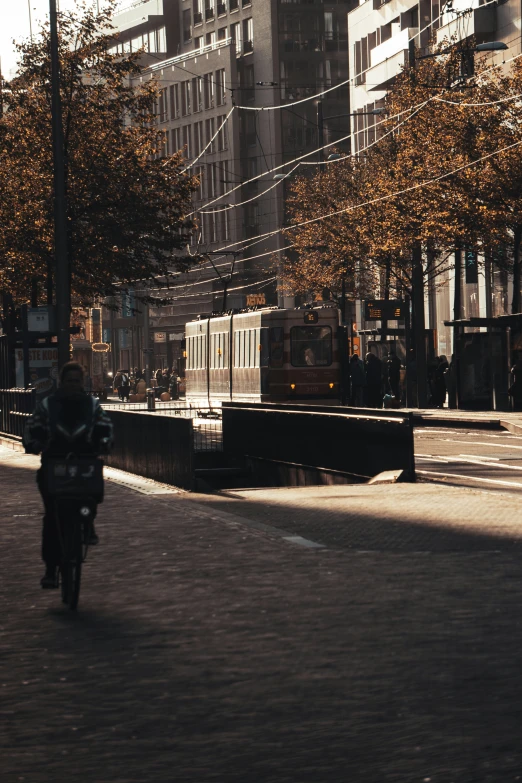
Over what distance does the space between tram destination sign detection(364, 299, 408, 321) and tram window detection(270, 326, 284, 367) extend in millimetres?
2379

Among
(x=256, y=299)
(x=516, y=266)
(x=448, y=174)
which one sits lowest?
(x=516, y=266)

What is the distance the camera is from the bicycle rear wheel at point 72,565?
9656 millimetres

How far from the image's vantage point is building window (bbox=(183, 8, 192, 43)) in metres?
117

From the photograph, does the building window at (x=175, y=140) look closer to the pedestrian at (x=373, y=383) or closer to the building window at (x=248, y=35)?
the building window at (x=248, y=35)

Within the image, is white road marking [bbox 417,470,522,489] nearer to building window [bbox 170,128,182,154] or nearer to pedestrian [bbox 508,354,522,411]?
pedestrian [bbox 508,354,522,411]

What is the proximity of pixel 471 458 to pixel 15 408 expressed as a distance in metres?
12.3

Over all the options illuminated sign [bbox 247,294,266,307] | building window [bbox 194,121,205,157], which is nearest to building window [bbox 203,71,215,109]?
building window [bbox 194,121,205,157]

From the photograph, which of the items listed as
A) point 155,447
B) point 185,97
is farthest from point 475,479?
point 185,97

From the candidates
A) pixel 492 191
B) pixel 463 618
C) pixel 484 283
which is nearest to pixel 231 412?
pixel 492 191

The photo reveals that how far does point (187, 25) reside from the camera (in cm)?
11756

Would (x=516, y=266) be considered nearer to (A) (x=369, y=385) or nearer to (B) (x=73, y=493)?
(A) (x=369, y=385)

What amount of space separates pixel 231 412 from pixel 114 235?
13.7 m

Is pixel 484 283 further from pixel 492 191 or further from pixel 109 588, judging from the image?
pixel 109 588

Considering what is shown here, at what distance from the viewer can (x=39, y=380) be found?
31.5m
